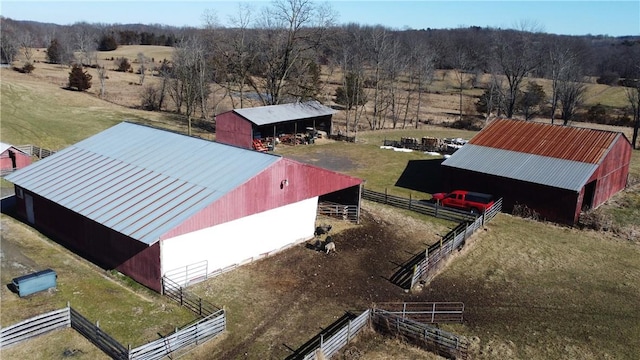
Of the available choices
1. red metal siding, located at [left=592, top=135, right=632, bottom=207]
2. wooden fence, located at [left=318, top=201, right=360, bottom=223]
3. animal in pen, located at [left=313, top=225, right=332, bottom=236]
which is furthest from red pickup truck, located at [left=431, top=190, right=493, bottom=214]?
animal in pen, located at [left=313, top=225, right=332, bottom=236]

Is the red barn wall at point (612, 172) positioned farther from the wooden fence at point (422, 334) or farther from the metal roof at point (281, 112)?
the metal roof at point (281, 112)

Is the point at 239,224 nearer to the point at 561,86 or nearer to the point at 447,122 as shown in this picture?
the point at 447,122

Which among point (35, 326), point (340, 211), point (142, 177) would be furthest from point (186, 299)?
point (340, 211)

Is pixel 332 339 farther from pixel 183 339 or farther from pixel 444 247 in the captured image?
pixel 444 247

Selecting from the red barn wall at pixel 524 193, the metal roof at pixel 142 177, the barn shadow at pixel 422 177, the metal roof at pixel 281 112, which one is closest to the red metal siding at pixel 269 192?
the metal roof at pixel 142 177

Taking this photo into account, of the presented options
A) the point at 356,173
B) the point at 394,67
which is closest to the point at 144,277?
the point at 356,173

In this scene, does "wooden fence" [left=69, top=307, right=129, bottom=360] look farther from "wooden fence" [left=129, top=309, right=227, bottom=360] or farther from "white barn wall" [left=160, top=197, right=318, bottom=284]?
"white barn wall" [left=160, top=197, right=318, bottom=284]
